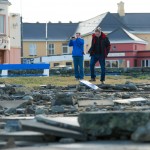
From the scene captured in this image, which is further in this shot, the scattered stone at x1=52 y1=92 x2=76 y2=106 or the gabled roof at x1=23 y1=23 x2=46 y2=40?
the gabled roof at x1=23 y1=23 x2=46 y2=40

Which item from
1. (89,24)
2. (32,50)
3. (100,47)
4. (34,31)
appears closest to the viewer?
(100,47)

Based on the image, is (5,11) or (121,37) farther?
(121,37)

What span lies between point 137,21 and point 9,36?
171 feet

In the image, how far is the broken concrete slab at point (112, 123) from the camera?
19.1ft

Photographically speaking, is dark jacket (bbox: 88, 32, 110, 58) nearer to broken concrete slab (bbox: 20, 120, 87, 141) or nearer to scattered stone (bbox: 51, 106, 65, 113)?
scattered stone (bbox: 51, 106, 65, 113)

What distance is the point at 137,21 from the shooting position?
333 ft

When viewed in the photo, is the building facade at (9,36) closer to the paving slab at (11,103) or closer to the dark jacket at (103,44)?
A: the dark jacket at (103,44)

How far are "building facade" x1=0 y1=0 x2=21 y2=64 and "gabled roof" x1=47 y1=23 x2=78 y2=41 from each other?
4344cm

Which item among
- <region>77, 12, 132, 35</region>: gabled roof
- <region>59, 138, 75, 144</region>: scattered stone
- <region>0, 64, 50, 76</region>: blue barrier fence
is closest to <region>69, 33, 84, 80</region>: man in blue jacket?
<region>0, 64, 50, 76</region>: blue barrier fence

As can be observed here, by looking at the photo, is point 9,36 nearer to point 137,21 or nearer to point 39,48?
point 39,48

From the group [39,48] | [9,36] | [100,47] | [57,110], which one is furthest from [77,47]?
[39,48]

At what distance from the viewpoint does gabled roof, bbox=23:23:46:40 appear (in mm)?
99000

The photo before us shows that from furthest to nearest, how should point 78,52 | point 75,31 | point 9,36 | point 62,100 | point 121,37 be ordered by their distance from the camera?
point 75,31 → point 121,37 → point 9,36 → point 78,52 → point 62,100

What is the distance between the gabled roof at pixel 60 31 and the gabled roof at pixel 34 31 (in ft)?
3.74
